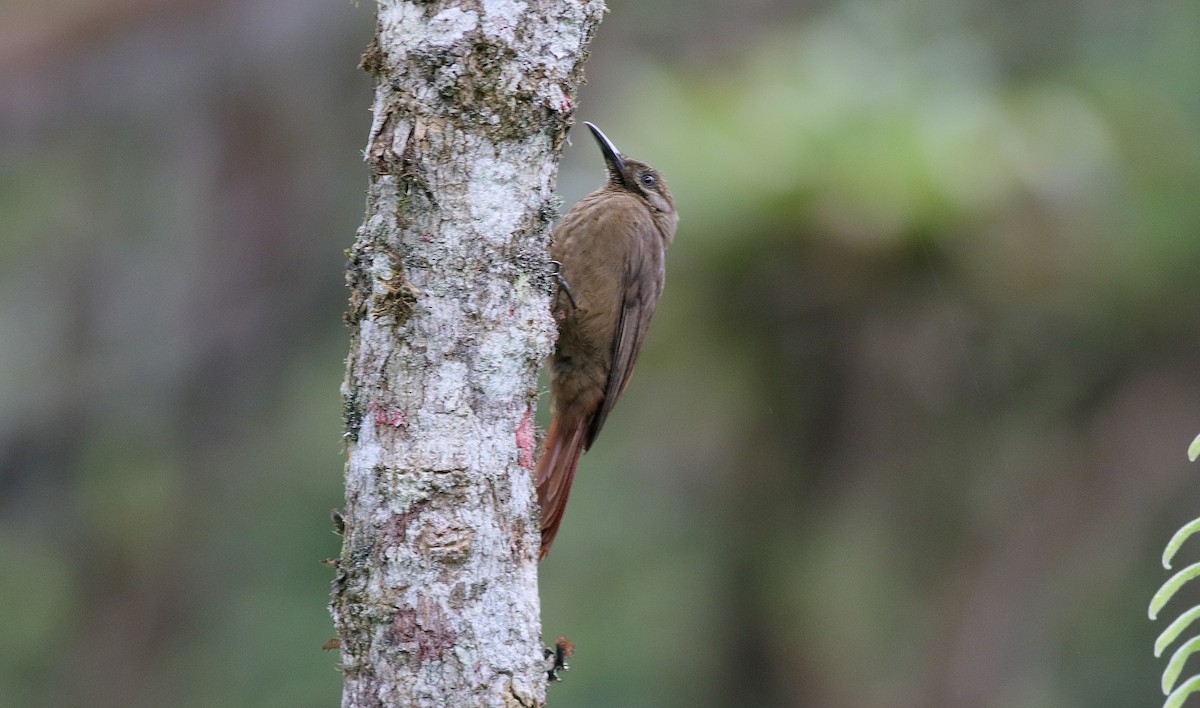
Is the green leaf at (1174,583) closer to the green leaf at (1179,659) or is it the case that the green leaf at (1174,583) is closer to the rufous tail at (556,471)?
the green leaf at (1179,659)

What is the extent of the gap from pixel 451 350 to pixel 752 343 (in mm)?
4431

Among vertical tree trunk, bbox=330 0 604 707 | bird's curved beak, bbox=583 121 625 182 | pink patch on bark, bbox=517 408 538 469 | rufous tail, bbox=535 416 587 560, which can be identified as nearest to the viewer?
vertical tree trunk, bbox=330 0 604 707

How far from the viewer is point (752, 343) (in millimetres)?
6766

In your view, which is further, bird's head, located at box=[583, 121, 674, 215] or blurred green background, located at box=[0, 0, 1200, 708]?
blurred green background, located at box=[0, 0, 1200, 708]

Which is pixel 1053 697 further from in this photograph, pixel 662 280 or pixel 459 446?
pixel 459 446

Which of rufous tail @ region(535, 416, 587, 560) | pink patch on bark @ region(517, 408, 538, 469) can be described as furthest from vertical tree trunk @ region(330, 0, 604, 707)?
rufous tail @ region(535, 416, 587, 560)

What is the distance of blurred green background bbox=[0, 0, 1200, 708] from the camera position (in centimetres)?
645

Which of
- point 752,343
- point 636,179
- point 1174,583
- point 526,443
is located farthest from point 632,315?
point 1174,583

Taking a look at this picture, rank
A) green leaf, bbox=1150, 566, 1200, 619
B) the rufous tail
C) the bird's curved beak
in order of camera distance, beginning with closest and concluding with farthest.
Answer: green leaf, bbox=1150, 566, 1200, 619
the rufous tail
the bird's curved beak

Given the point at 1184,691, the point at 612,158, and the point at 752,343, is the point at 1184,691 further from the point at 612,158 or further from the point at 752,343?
the point at 752,343

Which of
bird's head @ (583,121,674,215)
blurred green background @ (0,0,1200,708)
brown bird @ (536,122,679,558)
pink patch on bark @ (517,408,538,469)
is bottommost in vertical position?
pink patch on bark @ (517,408,538,469)

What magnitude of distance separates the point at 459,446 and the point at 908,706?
523 cm

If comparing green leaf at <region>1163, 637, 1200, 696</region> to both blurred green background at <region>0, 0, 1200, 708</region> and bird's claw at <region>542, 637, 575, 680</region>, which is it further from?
blurred green background at <region>0, 0, 1200, 708</region>

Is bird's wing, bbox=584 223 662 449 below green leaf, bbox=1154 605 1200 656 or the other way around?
the other way around
